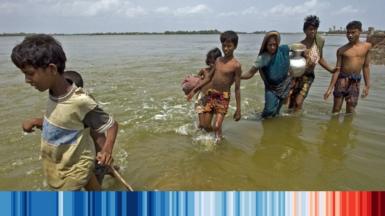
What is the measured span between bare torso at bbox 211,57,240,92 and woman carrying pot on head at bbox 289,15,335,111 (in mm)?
1993

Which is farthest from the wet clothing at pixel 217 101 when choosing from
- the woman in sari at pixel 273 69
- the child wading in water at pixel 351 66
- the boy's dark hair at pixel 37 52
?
the boy's dark hair at pixel 37 52

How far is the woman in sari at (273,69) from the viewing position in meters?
6.53

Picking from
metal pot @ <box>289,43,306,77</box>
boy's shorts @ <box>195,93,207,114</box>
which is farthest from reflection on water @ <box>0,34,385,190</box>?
metal pot @ <box>289,43,306,77</box>

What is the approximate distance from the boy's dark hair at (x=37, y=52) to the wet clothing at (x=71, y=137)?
289 mm

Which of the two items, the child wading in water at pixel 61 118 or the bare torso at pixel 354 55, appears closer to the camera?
the child wading in water at pixel 61 118

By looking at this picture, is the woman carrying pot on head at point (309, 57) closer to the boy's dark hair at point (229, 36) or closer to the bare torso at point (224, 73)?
the bare torso at point (224, 73)

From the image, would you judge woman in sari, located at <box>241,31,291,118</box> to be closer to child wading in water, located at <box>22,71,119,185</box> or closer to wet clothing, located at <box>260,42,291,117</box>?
wet clothing, located at <box>260,42,291,117</box>

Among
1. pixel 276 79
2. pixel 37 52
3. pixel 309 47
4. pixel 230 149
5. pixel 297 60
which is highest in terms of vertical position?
pixel 37 52

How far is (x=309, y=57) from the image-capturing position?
7.07 m

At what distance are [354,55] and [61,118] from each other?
5.44 meters

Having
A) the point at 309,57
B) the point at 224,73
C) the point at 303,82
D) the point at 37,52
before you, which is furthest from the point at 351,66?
the point at 37,52

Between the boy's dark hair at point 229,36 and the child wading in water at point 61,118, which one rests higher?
the boy's dark hair at point 229,36

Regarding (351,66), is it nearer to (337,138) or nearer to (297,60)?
(297,60)

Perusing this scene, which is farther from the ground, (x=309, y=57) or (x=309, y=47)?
(x=309, y=47)
